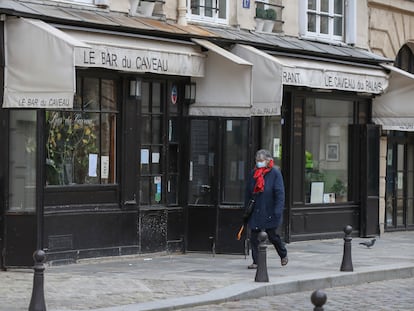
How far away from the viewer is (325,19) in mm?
20156

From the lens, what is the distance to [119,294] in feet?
38.7

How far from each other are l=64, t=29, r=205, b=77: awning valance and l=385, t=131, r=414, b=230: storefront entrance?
7495mm

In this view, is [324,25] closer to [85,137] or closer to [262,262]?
[85,137]

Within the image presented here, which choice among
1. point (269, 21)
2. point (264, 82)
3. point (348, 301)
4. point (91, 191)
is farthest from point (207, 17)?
point (348, 301)

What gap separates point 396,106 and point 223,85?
5.61 meters

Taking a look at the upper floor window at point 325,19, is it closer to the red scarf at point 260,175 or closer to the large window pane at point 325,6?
the large window pane at point 325,6

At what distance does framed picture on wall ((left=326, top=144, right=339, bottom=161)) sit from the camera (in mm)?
19906

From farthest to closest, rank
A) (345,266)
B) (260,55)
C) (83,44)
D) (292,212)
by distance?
(292,212) < (260,55) < (345,266) < (83,44)

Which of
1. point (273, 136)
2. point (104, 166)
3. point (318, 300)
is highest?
point (273, 136)

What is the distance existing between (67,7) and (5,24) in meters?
1.49

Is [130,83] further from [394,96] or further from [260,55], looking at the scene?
[394,96]

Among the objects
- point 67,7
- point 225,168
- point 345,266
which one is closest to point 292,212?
point 225,168

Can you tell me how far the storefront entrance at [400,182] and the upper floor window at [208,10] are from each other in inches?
235

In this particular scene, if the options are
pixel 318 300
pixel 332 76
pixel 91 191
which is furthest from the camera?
pixel 332 76
